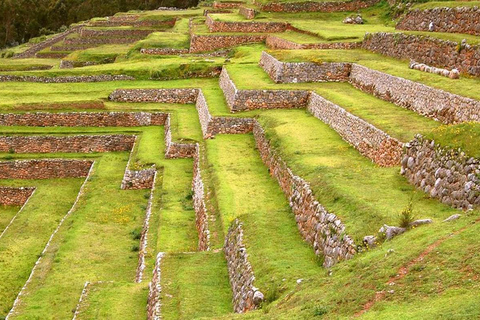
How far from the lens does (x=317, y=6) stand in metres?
51.8

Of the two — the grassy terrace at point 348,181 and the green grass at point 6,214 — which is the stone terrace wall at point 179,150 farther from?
the green grass at point 6,214

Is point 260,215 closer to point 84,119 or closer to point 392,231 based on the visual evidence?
point 392,231

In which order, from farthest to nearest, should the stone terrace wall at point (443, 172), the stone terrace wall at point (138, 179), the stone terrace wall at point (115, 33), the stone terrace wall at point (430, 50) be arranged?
the stone terrace wall at point (115, 33) → the stone terrace wall at point (138, 179) → the stone terrace wall at point (430, 50) → the stone terrace wall at point (443, 172)

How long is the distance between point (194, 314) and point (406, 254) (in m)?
4.71

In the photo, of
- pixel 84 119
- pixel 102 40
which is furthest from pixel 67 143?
pixel 102 40

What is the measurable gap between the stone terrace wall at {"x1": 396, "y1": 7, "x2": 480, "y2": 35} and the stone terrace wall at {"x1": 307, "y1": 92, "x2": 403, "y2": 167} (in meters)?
6.65

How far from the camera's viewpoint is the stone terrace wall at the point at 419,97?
61.6ft

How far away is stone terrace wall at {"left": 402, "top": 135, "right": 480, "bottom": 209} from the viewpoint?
40.9 feet

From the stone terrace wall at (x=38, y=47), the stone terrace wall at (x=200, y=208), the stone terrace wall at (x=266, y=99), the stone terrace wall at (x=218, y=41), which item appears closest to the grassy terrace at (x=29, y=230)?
the stone terrace wall at (x=200, y=208)

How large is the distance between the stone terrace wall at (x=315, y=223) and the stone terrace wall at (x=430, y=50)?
8.25 meters

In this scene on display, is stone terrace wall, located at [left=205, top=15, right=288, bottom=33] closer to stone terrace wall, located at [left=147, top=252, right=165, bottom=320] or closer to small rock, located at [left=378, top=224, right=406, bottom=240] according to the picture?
stone terrace wall, located at [left=147, top=252, right=165, bottom=320]

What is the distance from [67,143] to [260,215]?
1797cm

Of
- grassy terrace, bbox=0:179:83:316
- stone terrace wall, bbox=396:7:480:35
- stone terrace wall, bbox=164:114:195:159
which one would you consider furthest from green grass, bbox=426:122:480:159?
stone terrace wall, bbox=164:114:195:159

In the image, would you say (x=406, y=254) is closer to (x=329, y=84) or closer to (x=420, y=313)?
(x=420, y=313)
